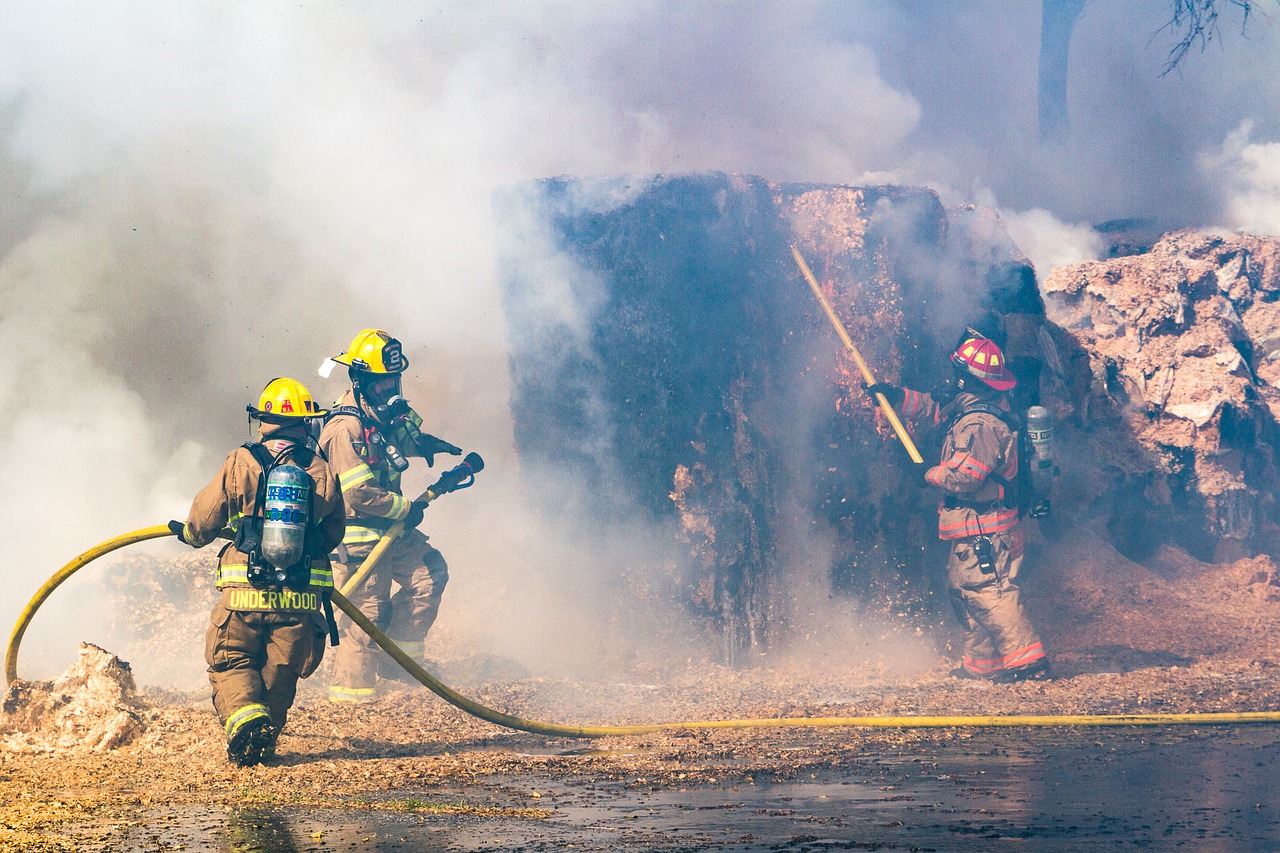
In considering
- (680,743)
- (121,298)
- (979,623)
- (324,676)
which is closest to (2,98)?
(121,298)

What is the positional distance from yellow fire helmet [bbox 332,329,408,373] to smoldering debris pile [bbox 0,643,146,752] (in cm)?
256

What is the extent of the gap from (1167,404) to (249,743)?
900 centimetres

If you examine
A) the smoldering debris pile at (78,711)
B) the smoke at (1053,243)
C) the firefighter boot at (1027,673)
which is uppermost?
the smoke at (1053,243)

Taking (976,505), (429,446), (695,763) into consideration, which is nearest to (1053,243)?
(976,505)

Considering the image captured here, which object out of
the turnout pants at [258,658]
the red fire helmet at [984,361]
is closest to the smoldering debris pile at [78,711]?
the turnout pants at [258,658]

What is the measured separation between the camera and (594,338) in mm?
9570

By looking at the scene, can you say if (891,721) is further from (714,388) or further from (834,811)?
(714,388)

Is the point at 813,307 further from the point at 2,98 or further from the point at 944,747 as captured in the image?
the point at 2,98

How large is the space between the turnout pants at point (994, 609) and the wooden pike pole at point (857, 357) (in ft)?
2.76

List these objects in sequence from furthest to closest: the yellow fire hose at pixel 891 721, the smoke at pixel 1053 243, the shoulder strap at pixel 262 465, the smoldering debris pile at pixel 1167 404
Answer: the smoke at pixel 1053 243 < the smoldering debris pile at pixel 1167 404 < the yellow fire hose at pixel 891 721 < the shoulder strap at pixel 262 465

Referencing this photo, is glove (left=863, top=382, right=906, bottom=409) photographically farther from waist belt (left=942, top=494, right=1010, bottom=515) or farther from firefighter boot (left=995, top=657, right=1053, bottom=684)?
firefighter boot (left=995, top=657, right=1053, bottom=684)

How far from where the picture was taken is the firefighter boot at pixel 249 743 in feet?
18.2

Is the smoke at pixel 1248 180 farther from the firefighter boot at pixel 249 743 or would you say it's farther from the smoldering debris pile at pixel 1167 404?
the firefighter boot at pixel 249 743

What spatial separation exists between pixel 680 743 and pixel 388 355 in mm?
3442
